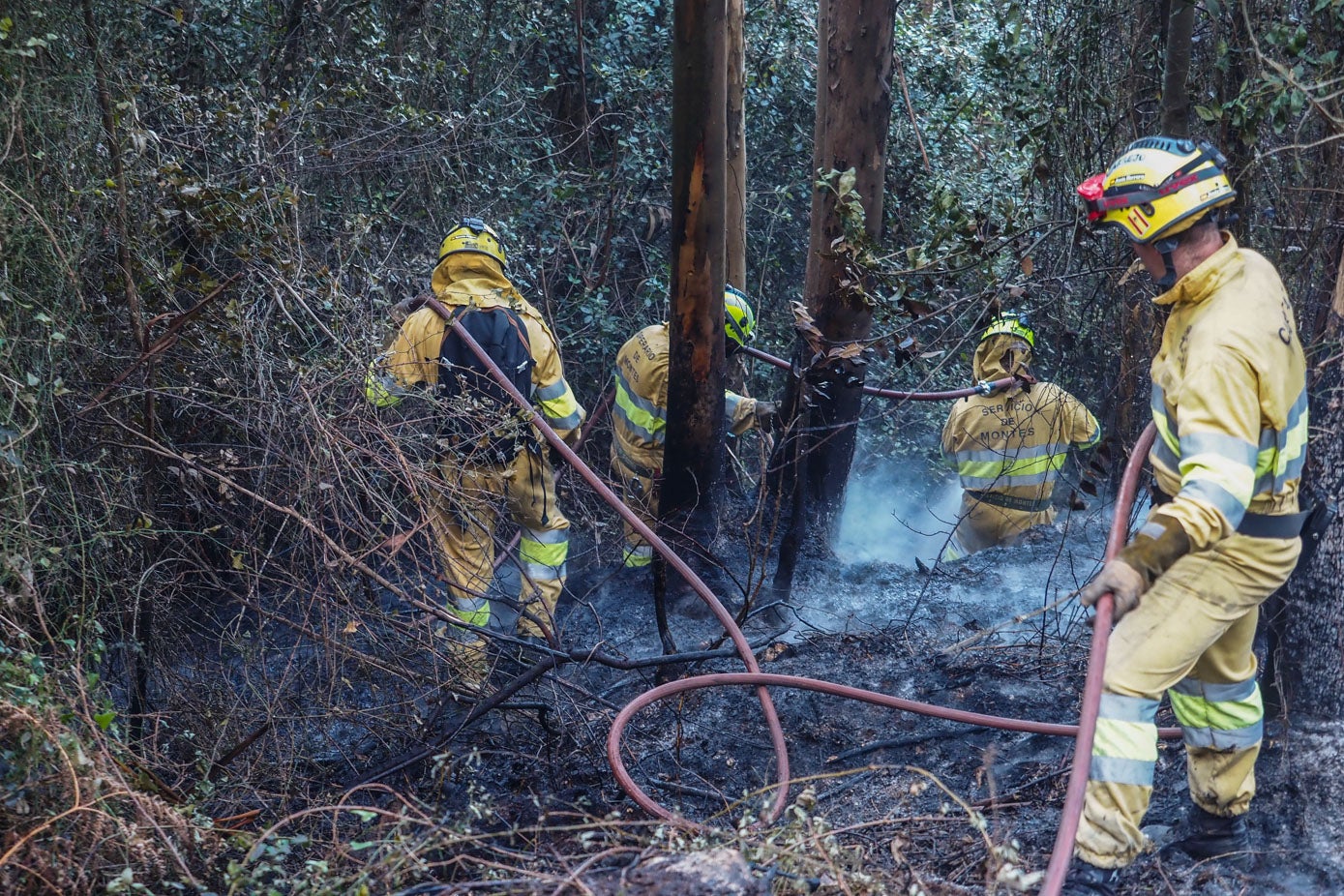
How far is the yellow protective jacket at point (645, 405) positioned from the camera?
261 inches

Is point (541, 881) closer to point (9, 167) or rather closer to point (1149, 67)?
point (9, 167)

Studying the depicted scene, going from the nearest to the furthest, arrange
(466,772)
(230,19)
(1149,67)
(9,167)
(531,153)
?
(9,167) → (466,772) → (1149,67) → (230,19) → (531,153)

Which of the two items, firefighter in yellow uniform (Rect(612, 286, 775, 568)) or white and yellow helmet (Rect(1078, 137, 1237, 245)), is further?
firefighter in yellow uniform (Rect(612, 286, 775, 568))

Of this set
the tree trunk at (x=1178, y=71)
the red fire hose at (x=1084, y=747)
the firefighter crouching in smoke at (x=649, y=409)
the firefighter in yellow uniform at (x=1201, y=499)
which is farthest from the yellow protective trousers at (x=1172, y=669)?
the firefighter crouching in smoke at (x=649, y=409)

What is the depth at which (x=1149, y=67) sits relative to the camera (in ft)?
16.2

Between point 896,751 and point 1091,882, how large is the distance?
4.83ft

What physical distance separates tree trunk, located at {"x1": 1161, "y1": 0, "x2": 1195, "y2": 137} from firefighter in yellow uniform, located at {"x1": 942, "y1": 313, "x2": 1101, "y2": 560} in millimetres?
2014

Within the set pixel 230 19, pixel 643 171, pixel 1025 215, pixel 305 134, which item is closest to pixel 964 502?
pixel 1025 215

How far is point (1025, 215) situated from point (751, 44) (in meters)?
5.02

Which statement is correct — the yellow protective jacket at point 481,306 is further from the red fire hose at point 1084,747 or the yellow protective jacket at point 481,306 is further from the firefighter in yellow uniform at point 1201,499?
the red fire hose at point 1084,747

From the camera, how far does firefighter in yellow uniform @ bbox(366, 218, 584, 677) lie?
211 inches

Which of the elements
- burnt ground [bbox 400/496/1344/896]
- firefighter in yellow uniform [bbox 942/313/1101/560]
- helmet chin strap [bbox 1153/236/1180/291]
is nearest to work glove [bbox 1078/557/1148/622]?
burnt ground [bbox 400/496/1344/896]

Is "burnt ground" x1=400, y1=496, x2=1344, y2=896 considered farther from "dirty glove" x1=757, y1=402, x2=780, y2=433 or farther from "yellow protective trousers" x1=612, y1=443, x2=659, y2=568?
"dirty glove" x1=757, y1=402, x2=780, y2=433

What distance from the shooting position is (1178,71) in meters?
4.43
